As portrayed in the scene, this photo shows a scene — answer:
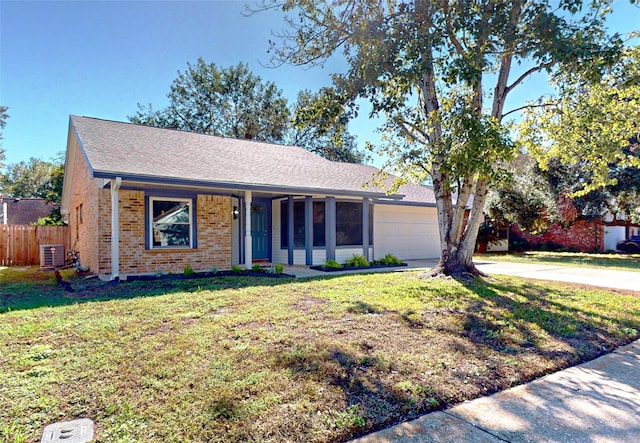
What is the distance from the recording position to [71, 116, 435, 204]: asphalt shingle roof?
29.6 ft

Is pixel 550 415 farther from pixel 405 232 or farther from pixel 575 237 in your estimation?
pixel 575 237

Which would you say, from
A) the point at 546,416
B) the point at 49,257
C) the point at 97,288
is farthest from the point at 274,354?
the point at 49,257

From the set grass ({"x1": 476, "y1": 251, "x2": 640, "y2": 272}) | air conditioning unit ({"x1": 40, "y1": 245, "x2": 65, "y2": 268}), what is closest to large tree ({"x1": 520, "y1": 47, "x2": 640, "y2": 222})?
grass ({"x1": 476, "y1": 251, "x2": 640, "y2": 272})

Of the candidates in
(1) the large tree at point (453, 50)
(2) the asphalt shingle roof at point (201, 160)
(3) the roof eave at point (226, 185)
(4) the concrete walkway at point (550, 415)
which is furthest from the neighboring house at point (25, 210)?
(4) the concrete walkway at point (550, 415)

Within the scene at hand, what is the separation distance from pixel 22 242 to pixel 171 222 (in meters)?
9.14

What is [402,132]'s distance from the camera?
9391 millimetres

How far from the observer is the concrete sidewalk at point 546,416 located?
252 cm

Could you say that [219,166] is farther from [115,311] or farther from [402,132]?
[115,311]

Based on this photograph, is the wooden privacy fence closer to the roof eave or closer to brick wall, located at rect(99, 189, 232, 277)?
brick wall, located at rect(99, 189, 232, 277)

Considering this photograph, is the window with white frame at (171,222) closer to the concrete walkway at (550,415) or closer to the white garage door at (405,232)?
the white garage door at (405,232)

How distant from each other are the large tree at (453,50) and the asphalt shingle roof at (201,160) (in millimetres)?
3420

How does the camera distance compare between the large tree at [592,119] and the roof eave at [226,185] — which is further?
the roof eave at [226,185]

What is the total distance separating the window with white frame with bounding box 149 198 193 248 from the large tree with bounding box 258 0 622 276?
4.74 m

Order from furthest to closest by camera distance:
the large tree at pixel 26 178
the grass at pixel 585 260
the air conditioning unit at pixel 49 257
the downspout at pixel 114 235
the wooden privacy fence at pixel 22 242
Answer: the large tree at pixel 26 178, the wooden privacy fence at pixel 22 242, the grass at pixel 585 260, the air conditioning unit at pixel 49 257, the downspout at pixel 114 235
